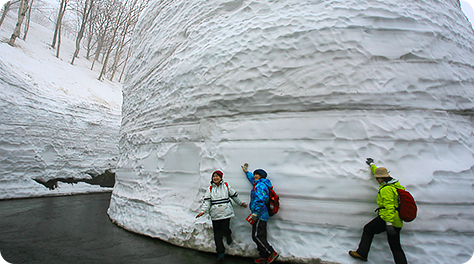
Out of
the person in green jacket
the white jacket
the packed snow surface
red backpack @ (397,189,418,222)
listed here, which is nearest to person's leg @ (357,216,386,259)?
the person in green jacket

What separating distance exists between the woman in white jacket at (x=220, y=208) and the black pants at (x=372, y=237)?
1.44m

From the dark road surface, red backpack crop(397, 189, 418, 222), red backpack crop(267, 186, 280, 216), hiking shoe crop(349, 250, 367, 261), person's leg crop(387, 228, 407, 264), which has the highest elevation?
red backpack crop(397, 189, 418, 222)

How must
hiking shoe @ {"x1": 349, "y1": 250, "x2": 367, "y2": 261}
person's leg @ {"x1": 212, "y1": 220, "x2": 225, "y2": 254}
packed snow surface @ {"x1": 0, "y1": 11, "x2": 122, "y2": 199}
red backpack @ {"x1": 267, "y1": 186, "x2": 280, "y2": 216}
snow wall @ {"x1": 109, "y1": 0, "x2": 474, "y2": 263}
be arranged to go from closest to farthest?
1. hiking shoe @ {"x1": 349, "y1": 250, "x2": 367, "y2": 261}
2. snow wall @ {"x1": 109, "y1": 0, "x2": 474, "y2": 263}
3. red backpack @ {"x1": 267, "y1": 186, "x2": 280, "y2": 216}
4. person's leg @ {"x1": 212, "y1": 220, "x2": 225, "y2": 254}
5. packed snow surface @ {"x1": 0, "y1": 11, "x2": 122, "y2": 199}

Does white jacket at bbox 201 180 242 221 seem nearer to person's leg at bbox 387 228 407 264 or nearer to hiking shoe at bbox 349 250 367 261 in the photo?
hiking shoe at bbox 349 250 367 261

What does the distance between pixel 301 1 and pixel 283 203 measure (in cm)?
297

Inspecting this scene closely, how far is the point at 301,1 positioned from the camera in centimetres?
350

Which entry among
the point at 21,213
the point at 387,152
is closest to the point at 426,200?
the point at 387,152

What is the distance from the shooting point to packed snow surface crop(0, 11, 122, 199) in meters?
7.97

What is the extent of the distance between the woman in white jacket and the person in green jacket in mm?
1456

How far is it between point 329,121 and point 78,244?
165 inches

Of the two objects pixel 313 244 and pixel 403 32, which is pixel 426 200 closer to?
pixel 313 244

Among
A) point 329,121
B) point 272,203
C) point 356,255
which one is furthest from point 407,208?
point 272,203

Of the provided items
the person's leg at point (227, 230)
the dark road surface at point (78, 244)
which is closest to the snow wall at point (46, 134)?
the dark road surface at point (78, 244)

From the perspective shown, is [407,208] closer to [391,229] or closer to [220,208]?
[391,229]
